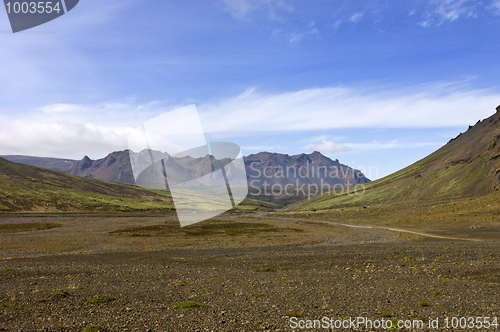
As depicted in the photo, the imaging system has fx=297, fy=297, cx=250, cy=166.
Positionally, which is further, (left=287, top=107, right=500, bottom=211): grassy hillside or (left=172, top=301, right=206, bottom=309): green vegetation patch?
(left=287, top=107, right=500, bottom=211): grassy hillside

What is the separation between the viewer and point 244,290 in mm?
21594

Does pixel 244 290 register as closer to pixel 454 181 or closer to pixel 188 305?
pixel 188 305

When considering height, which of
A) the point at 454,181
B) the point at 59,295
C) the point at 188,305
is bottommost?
the point at 454,181

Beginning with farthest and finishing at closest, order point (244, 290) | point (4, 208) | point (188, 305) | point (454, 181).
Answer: point (454, 181), point (4, 208), point (244, 290), point (188, 305)

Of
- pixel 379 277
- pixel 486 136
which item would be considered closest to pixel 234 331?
pixel 379 277

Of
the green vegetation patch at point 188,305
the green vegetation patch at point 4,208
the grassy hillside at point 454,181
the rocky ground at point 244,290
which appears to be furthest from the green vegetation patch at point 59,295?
the green vegetation patch at point 4,208

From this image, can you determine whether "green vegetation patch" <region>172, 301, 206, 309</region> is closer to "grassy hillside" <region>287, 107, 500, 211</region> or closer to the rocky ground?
the rocky ground

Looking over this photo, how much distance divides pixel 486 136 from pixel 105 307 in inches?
7317

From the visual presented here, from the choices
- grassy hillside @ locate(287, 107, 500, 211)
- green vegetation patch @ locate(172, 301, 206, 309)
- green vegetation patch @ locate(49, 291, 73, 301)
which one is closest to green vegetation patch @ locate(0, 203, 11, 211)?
green vegetation patch @ locate(49, 291, 73, 301)

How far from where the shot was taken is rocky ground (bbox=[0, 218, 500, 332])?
15359 millimetres

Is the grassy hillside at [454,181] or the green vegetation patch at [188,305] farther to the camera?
the grassy hillside at [454,181]

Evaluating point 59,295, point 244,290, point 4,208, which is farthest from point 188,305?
point 4,208

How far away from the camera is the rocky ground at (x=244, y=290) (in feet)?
50.4

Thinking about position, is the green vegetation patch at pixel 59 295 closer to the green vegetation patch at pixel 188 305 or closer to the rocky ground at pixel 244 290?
the rocky ground at pixel 244 290
